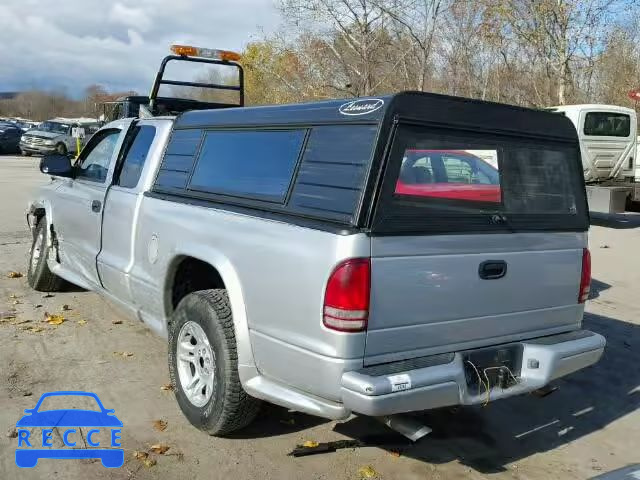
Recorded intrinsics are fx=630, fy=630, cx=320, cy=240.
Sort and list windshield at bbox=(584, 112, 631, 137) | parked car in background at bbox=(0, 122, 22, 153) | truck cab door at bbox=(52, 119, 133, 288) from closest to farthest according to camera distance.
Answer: truck cab door at bbox=(52, 119, 133, 288)
windshield at bbox=(584, 112, 631, 137)
parked car in background at bbox=(0, 122, 22, 153)

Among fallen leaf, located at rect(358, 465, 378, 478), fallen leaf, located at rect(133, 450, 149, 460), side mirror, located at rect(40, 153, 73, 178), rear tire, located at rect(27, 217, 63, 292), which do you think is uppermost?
side mirror, located at rect(40, 153, 73, 178)

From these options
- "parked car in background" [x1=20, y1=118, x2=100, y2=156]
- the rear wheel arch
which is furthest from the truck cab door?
"parked car in background" [x1=20, y1=118, x2=100, y2=156]

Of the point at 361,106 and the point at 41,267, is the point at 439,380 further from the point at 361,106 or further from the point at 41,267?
the point at 41,267

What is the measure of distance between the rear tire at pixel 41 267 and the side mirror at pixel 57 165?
0.83m

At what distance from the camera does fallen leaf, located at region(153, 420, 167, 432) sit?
3.86 metres

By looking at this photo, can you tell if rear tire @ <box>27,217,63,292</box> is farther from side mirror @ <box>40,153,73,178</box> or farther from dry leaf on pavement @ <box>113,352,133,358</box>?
dry leaf on pavement @ <box>113,352,133,358</box>

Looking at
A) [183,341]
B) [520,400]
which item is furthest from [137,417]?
[520,400]

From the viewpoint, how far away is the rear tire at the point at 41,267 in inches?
254

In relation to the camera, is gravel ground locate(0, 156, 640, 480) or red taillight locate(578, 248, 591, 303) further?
red taillight locate(578, 248, 591, 303)

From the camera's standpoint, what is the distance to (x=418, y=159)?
329cm

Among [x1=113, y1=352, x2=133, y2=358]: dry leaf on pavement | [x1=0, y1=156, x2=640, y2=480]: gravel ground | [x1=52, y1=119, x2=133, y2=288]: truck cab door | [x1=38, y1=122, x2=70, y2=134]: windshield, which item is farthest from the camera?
[x1=38, y1=122, x2=70, y2=134]: windshield

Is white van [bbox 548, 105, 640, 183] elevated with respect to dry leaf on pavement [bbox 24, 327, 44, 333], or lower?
elevated

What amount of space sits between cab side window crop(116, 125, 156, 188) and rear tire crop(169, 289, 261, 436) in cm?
136

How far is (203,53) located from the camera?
6.74 m
